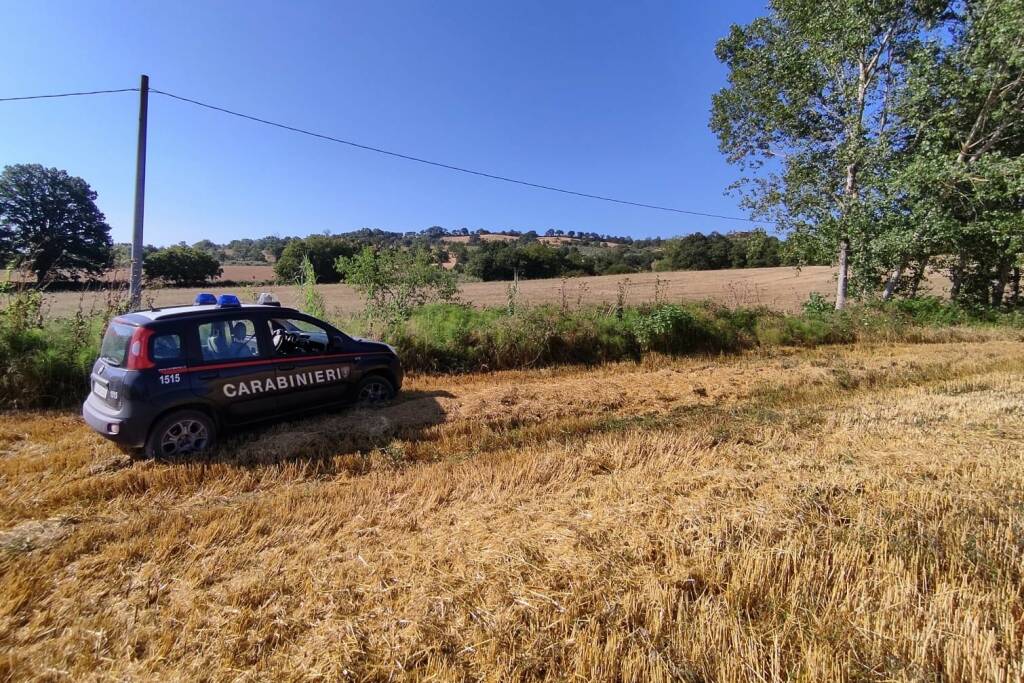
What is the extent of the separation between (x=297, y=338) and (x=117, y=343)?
1.88m

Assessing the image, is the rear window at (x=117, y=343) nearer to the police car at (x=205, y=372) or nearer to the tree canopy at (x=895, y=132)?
the police car at (x=205, y=372)

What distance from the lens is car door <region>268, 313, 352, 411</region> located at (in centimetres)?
577

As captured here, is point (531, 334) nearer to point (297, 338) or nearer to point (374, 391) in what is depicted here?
point (374, 391)

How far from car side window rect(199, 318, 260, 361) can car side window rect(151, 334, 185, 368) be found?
207mm

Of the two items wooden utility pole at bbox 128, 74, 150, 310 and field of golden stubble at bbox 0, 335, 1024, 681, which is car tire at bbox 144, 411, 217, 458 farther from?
wooden utility pole at bbox 128, 74, 150, 310

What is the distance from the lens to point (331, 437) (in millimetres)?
5512

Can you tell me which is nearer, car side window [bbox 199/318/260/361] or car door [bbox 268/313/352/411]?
car side window [bbox 199/318/260/361]

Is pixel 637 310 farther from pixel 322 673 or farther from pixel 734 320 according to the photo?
pixel 322 673

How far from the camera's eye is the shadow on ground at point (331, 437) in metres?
4.92

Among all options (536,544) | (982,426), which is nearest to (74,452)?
(536,544)

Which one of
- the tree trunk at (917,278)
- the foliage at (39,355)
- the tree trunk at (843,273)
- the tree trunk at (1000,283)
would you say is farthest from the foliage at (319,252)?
the tree trunk at (1000,283)

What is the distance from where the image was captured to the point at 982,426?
516cm

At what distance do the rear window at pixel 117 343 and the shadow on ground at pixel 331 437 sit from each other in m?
1.22

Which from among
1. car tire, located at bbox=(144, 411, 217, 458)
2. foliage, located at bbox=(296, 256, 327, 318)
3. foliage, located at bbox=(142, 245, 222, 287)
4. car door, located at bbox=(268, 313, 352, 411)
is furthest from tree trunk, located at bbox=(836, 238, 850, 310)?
foliage, located at bbox=(142, 245, 222, 287)
